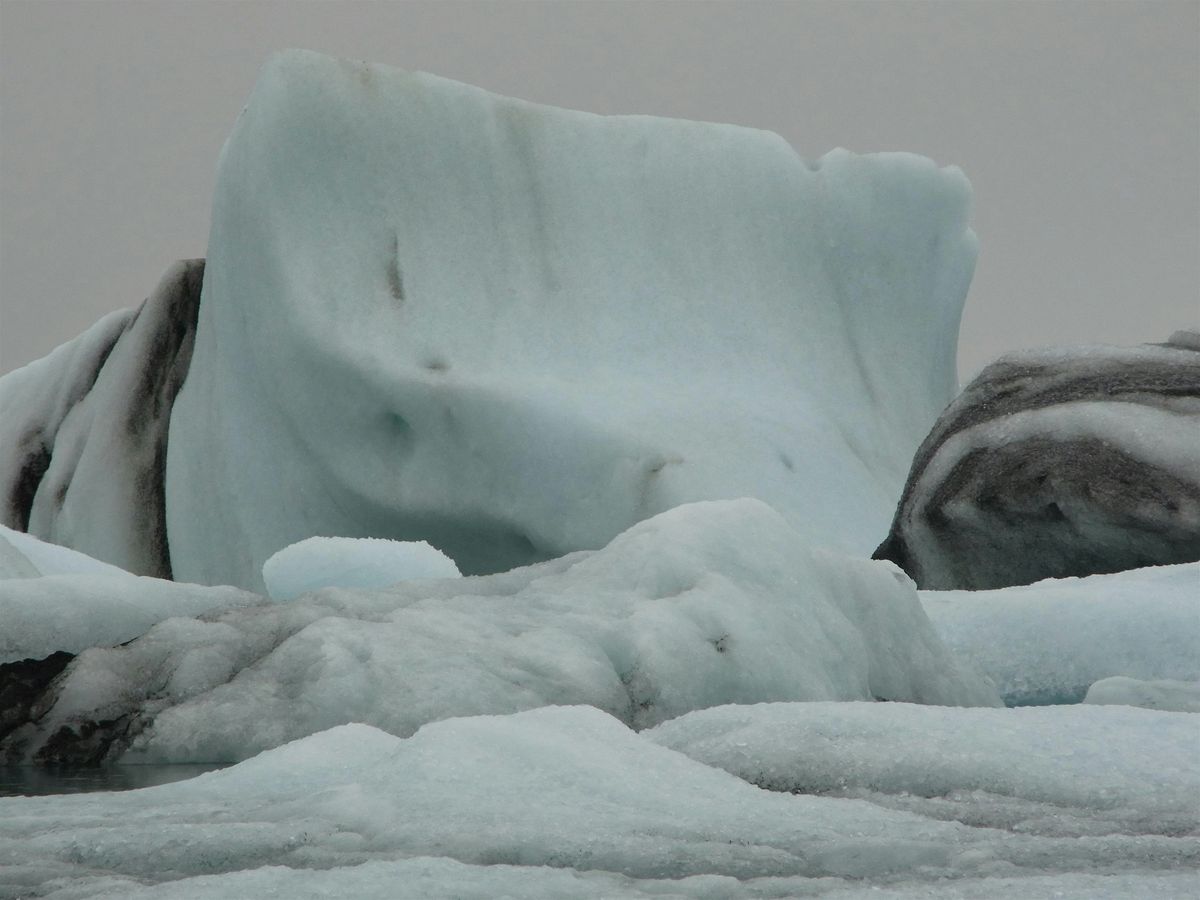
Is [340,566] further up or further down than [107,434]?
further up

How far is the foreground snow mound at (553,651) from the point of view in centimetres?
267

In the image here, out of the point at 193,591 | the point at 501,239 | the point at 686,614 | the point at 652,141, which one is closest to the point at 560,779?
the point at 686,614

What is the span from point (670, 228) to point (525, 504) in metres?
1.88

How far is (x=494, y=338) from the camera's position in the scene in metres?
7.08

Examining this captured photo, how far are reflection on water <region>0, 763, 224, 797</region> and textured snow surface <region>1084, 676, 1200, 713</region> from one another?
188 centimetres

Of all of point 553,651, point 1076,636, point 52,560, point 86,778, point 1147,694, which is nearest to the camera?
point 86,778

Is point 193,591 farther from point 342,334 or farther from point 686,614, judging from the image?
point 342,334

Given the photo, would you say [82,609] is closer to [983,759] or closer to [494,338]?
[983,759]

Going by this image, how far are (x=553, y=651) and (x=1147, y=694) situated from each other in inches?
50.9

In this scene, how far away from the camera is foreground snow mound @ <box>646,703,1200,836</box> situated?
1.57 m

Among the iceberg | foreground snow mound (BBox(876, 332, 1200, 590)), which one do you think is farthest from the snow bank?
foreground snow mound (BBox(876, 332, 1200, 590))

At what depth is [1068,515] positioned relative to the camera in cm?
568

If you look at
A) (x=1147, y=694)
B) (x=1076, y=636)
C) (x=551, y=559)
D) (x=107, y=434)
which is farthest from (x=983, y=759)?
(x=107, y=434)

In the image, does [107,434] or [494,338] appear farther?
[107,434]
